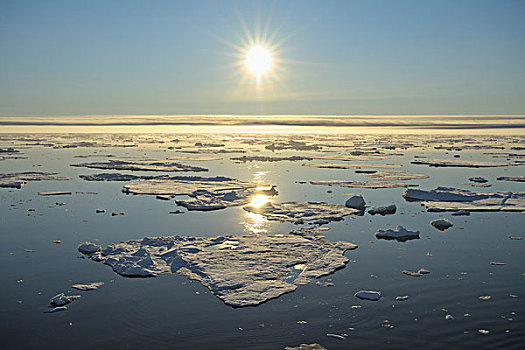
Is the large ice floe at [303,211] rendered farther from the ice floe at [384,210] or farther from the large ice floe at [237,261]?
the large ice floe at [237,261]

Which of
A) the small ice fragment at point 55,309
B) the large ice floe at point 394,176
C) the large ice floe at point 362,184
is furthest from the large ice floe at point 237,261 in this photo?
the large ice floe at point 394,176

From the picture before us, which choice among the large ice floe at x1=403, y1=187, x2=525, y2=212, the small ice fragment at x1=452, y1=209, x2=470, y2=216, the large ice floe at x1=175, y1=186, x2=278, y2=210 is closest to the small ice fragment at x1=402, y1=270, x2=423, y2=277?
the small ice fragment at x1=452, y1=209, x2=470, y2=216

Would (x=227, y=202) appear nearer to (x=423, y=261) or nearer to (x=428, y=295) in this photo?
(x=423, y=261)

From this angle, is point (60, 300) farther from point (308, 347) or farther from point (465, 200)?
point (465, 200)

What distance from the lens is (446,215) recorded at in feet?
49.3

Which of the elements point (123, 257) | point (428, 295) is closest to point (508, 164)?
point (428, 295)

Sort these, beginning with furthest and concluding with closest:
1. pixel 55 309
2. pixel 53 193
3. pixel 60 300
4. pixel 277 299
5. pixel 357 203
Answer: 1. pixel 53 193
2. pixel 357 203
3. pixel 277 299
4. pixel 60 300
5. pixel 55 309

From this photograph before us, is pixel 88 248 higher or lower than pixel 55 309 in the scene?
higher

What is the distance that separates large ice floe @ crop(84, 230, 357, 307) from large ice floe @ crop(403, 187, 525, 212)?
6.76 m

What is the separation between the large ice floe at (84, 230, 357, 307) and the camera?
8297 millimetres

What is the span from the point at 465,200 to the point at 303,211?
6.53 meters

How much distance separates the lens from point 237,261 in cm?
959

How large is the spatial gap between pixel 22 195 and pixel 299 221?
1198cm

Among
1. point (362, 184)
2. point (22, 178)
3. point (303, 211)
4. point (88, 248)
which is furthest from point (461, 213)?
point (22, 178)
